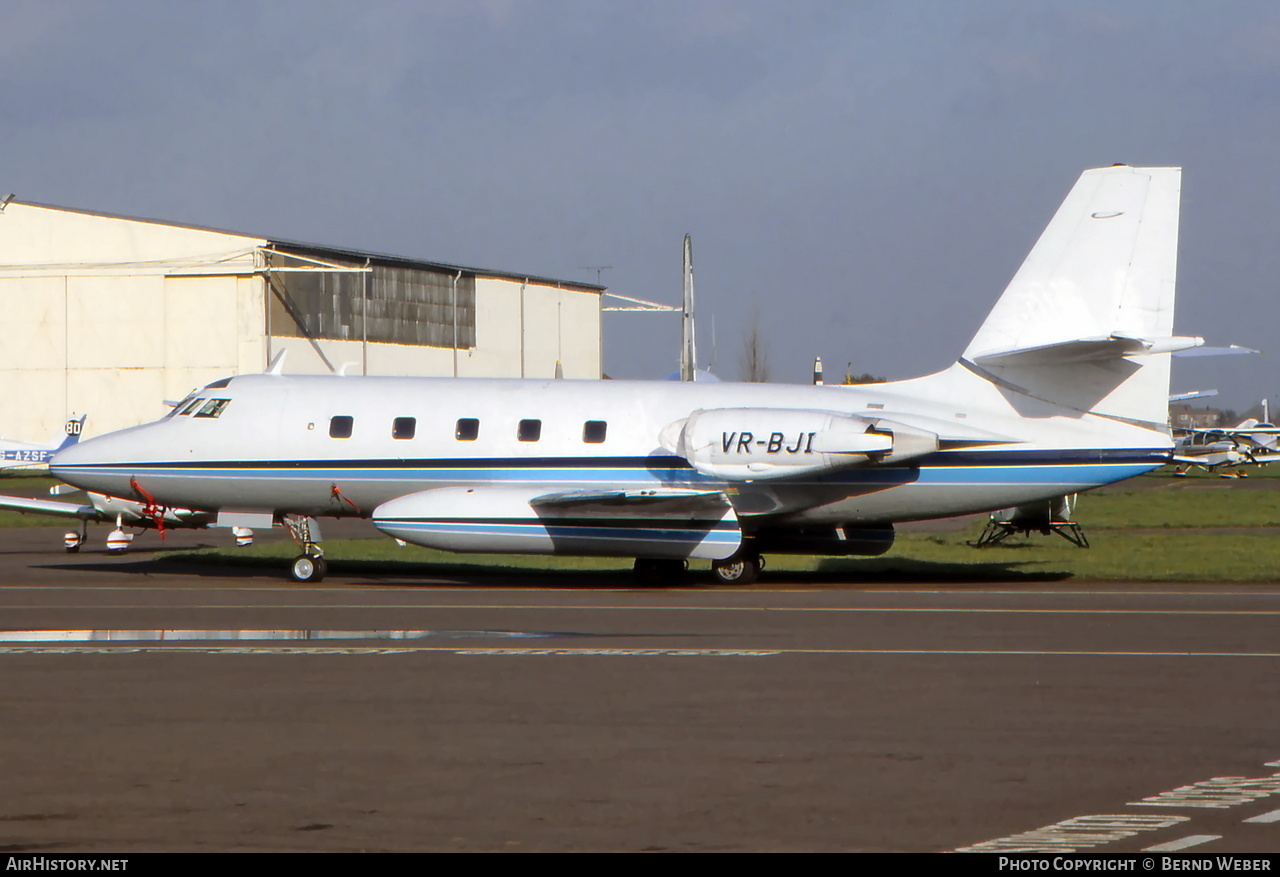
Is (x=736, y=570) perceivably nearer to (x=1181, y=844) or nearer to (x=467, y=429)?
(x=467, y=429)

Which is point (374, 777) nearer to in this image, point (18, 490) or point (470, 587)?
point (470, 587)

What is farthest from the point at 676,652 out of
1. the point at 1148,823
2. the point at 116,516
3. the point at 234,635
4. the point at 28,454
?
the point at 28,454

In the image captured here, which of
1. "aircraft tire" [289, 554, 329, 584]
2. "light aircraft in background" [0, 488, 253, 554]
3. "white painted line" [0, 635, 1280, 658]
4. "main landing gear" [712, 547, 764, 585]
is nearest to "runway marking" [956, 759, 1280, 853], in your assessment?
"white painted line" [0, 635, 1280, 658]

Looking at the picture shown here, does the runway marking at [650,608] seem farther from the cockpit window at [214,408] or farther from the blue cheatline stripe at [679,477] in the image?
the cockpit window at [214,408]

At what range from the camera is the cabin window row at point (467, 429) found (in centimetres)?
2392

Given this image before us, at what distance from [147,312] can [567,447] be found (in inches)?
1752

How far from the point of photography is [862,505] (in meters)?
23.8

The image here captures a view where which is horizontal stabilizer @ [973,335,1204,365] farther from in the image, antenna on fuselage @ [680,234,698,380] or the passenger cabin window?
antenna on fuselage @ [680,234,698,380]

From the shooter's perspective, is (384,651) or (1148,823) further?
(384,651)

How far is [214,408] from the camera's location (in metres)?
25.3

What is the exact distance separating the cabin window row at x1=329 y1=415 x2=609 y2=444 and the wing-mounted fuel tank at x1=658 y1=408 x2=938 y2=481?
173 centimetres

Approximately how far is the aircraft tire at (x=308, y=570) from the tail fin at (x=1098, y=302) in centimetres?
1114

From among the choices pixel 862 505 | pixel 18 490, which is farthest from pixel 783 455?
pixel 18 490
